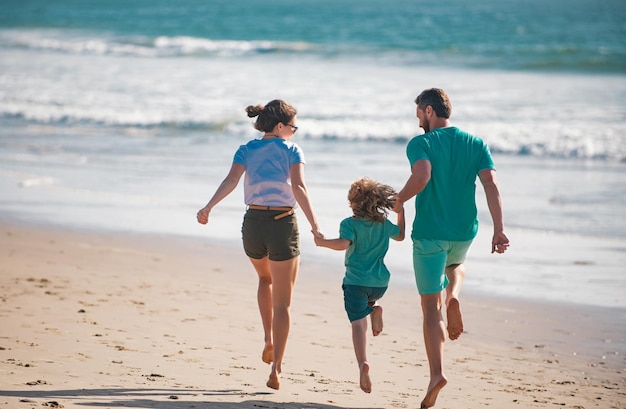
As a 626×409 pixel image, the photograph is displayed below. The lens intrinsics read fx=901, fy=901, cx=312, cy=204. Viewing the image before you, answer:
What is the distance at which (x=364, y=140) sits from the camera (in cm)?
1859

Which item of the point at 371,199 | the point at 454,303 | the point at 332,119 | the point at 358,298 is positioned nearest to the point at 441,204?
the point at 371,199

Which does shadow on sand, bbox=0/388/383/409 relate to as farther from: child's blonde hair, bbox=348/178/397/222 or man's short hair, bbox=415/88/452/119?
man's short hair, bbox=415/88/452/119

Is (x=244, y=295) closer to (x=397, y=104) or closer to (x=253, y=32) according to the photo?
(x=397, y=104)

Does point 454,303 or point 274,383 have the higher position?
point 454,303

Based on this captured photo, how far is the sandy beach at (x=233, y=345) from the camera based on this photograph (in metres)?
4.82

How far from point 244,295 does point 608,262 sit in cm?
360

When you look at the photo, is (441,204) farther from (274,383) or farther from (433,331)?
(274,383)

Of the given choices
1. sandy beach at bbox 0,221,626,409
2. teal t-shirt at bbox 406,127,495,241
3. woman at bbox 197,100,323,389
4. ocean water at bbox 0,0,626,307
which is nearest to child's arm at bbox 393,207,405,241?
teal t-shirt at bbox 406,127,495,241

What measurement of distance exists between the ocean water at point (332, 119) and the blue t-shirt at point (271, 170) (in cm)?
316

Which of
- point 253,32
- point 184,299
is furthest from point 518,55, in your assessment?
point 184,299

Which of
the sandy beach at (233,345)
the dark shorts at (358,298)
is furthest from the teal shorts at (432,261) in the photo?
the sandy beach at (233,345)

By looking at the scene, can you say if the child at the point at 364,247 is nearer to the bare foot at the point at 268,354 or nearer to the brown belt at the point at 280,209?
the brown belt at the point at 280,209

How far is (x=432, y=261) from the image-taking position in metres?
4.72

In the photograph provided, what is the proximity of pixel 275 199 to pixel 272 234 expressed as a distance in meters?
0.19
